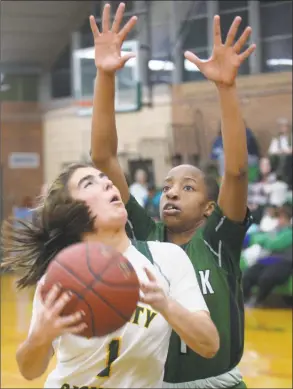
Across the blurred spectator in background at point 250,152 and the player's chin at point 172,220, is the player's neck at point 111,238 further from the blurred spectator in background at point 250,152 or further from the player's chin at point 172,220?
the blurred spectator in background at point 250,152

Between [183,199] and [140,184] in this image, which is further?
[140,184]

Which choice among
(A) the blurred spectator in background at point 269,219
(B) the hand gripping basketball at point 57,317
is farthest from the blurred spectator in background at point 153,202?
(B) the hand gripping basketball at point 57,317

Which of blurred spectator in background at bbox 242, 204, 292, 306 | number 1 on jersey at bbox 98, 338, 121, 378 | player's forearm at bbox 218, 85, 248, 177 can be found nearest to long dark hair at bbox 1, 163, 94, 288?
number 1 on jersey at bbox 98, 338, 121, 378

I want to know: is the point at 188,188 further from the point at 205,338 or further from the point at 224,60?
the point at 205,338

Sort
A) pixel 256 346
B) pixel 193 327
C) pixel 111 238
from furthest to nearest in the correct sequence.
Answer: pixel 256 346 < pixel 111 238 < pixel 193 327

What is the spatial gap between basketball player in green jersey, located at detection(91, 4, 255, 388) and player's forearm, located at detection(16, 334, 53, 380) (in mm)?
817

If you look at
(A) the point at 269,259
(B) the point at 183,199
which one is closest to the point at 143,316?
(B) the point at 183,199

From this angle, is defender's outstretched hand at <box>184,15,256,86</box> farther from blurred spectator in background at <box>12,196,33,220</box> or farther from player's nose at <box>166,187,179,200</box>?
blurred spectator in background at <box>12,196,33,220</box>

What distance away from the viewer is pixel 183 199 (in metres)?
3.61

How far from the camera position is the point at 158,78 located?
17203 millimetres

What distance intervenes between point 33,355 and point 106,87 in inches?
44.4

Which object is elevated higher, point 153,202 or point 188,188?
point 188,188

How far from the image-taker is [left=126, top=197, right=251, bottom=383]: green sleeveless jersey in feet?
11.5

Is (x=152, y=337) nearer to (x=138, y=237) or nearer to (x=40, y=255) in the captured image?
(x=40, y=255)
